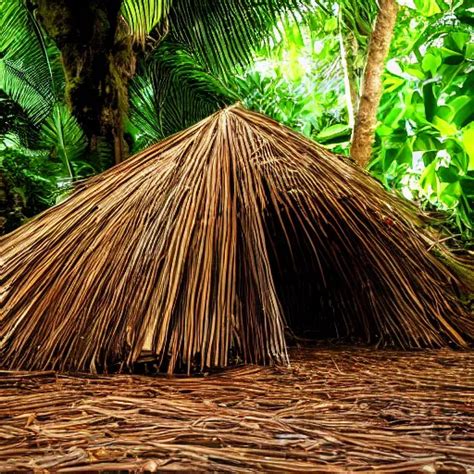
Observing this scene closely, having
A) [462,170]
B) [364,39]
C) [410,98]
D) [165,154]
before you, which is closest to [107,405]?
[165,154]

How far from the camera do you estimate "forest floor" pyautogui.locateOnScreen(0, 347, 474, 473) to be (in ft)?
2.60

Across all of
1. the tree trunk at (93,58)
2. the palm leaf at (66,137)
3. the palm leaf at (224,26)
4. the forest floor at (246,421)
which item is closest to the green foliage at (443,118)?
the palm leaf at (224,26)

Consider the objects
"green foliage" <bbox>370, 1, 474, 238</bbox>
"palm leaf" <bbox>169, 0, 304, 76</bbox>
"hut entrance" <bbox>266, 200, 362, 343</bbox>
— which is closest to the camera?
"hut entrance" <bbox>266, 200, 362, 343</bbox>

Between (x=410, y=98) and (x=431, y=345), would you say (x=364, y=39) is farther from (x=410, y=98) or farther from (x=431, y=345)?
(x=431, y=345)

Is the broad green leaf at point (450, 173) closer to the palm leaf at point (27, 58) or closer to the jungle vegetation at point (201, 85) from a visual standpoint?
the jungle vegetation at point (201, 85)

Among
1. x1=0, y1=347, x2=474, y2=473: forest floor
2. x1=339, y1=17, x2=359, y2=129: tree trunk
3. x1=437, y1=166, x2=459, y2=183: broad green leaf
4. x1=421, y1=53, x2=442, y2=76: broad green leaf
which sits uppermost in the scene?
x1=339, y1=17, x2=359, y2=129: tree trunk

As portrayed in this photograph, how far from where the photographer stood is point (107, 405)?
1095mm

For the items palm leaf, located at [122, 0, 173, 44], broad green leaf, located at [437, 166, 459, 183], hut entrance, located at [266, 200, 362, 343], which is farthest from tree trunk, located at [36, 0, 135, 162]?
broad green leaf, located at [437, 166, 459, 183]

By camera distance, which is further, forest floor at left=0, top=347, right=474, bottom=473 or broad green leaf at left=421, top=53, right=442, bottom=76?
broad green leaf at left=421, top=53, right=442, bottom=76

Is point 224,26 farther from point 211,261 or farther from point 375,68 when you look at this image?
point 211,261

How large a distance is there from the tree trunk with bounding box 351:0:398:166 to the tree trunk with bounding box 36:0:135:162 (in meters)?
1.27

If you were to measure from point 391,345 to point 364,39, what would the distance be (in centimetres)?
232

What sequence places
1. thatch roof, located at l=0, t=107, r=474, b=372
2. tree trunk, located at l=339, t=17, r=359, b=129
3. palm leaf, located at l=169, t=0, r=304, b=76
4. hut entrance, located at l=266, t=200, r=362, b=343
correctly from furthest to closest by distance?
1. tree trunk, located at l=339, t=17, r=359, b=129
2. palm leaf, located at l=169, t=0, r=304, b=76
3. hut entrance, located at l=266, t=200, r=362, b=343
4. thatch roof, located at l=0, t=107, r=474, b=372

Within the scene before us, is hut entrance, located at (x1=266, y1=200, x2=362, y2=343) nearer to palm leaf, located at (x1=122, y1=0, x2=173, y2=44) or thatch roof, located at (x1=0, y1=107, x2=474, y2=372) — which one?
thatch roof, located at (x1=0, y1=107, x2=474, y2=372)
